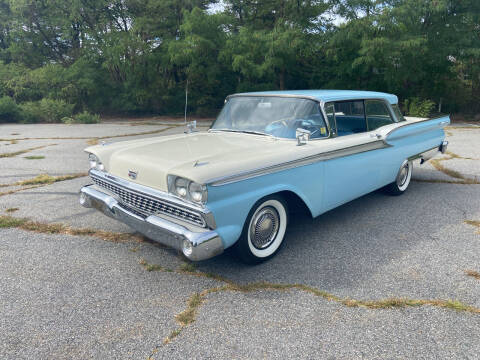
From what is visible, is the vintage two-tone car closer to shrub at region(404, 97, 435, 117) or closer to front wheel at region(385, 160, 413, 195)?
front wheel at region(385, 160, 413, 195)

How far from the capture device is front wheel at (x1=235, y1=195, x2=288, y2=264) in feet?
9.43

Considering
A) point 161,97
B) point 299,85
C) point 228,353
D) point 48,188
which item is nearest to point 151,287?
point 228,353

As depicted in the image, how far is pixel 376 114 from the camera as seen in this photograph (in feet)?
15.0

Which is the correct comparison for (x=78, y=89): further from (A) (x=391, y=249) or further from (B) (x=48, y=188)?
Result: (A) (x=391, y=249)

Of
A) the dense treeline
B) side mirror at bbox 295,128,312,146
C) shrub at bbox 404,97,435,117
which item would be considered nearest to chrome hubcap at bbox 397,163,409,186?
side mirror at bbox 295,128,312,146

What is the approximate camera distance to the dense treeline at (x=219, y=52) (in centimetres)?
1469

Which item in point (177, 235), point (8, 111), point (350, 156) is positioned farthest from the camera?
point (8, 111)

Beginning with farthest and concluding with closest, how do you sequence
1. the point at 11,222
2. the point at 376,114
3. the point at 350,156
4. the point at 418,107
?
the point at 418,107
the point at 376,114
the point at 11,222
the point at 350,156

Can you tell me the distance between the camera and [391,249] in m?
3.34

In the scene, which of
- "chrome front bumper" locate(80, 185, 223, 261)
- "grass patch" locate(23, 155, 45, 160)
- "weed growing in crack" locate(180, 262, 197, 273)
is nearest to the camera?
"chrome front bumper" locate(80, 185, 223, 261)

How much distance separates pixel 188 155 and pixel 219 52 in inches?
646

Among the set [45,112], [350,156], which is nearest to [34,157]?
[350,156]

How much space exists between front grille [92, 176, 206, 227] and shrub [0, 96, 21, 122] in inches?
664

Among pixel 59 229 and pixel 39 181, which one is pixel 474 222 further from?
pixel 39 181
